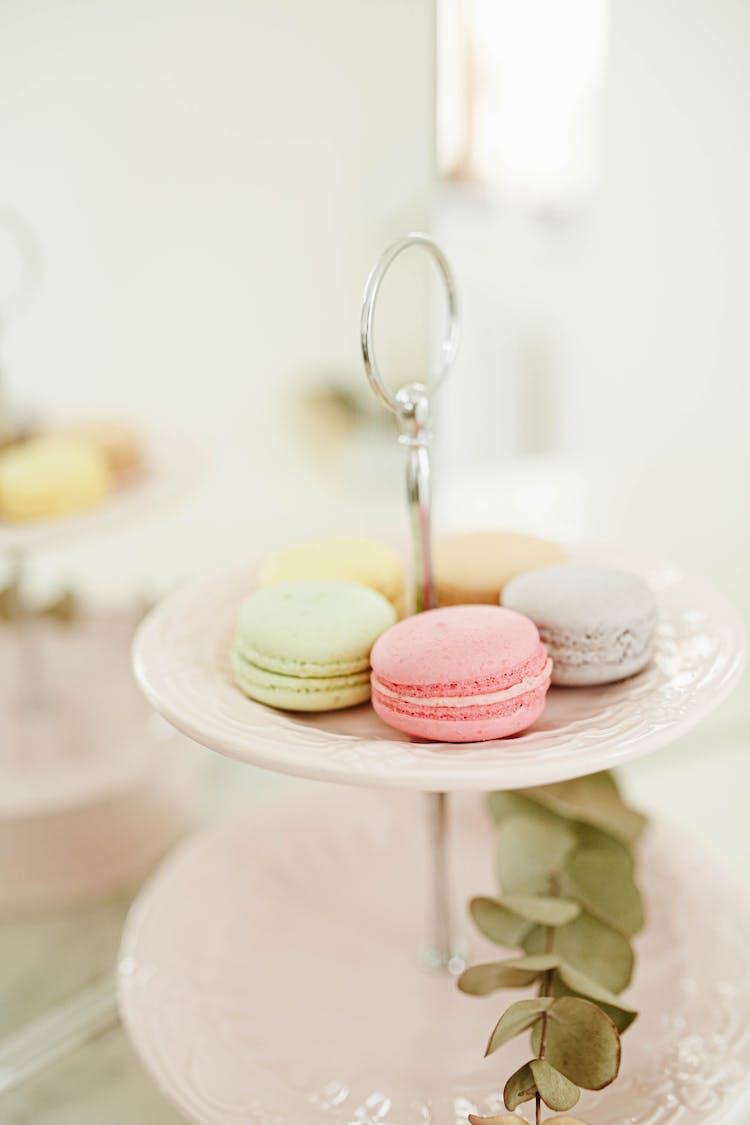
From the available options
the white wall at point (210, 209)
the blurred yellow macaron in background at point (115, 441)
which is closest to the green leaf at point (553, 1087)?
the blurred yellow macaron in background at point (115, 441)

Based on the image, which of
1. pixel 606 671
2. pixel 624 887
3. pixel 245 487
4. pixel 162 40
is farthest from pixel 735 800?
pixel 162 40

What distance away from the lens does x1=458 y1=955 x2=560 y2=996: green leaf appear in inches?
21.2

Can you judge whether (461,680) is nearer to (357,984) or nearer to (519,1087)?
(519,1087)

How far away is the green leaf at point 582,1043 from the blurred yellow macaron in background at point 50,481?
45 cm

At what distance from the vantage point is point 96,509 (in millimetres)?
782

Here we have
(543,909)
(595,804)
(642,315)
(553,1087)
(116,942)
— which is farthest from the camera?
(642,315)

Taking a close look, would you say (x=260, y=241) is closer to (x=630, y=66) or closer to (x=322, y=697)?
(x=630, y=66)

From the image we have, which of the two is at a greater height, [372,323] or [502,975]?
[372,323]

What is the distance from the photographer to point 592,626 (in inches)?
20.8

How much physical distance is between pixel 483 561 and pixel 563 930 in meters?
0.20

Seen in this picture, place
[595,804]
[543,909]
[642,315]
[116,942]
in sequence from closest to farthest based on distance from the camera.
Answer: [543,909], [595,804], [116,942], [642,315]

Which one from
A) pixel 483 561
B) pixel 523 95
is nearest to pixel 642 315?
pixel 523 95

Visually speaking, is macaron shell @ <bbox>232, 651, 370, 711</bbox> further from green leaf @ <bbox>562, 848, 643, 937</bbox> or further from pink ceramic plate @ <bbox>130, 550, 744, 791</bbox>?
green leaf @ <bbox>562, 848, 643, 937</bbox>

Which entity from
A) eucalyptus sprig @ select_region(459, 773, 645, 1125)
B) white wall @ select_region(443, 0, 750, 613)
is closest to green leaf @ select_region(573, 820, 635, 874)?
eucalyptus sprig @ select_region(459, 773, 645, 1125)
